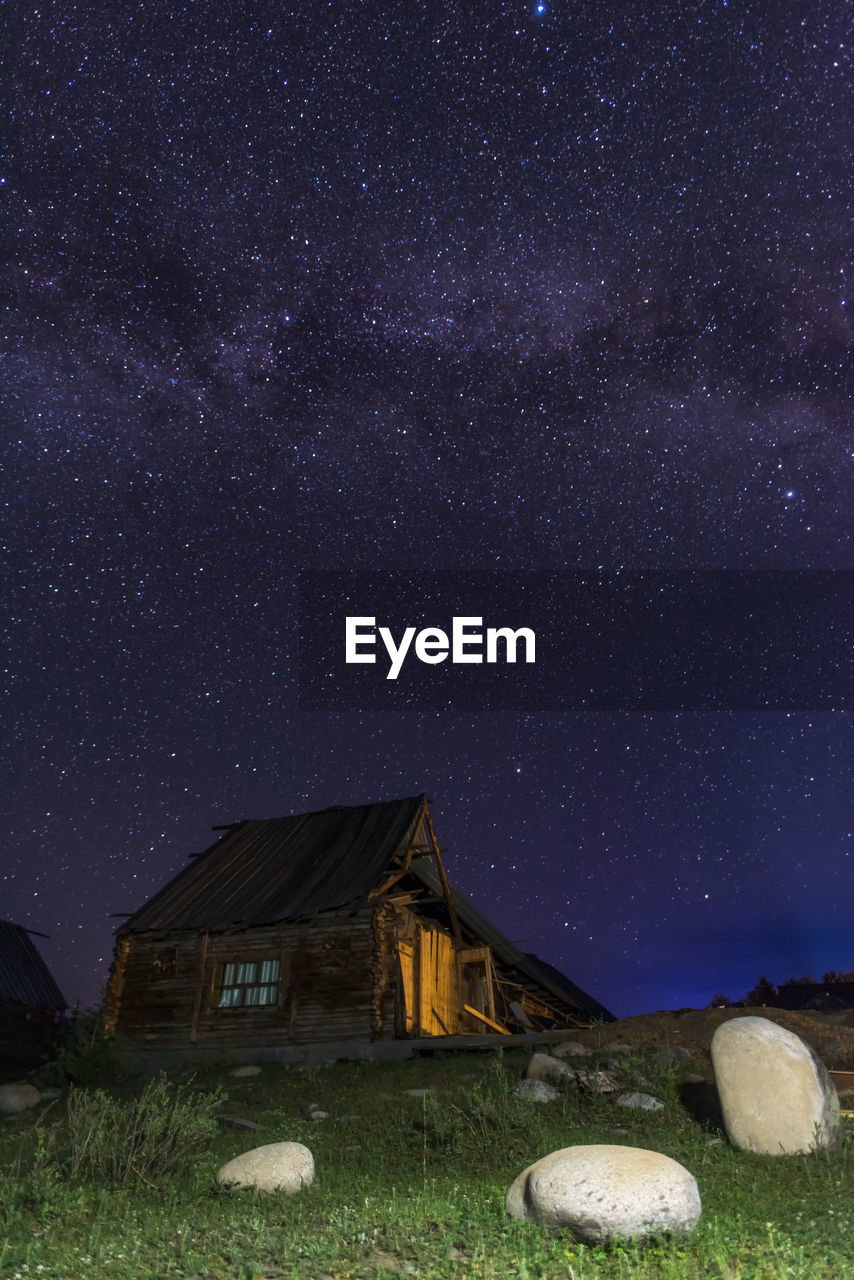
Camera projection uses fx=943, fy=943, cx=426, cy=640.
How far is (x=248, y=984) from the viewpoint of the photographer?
23.0m

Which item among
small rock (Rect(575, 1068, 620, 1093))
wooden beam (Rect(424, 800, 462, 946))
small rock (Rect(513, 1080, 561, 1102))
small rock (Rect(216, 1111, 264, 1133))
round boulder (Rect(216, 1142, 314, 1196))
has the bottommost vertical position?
small rock (Rect(216, 1111, 264, 1133))

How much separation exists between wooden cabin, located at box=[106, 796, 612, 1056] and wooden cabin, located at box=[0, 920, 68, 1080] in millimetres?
11705

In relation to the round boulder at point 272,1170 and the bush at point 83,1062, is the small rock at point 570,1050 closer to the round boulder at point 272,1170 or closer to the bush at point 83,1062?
the round boulder at point 272,1170

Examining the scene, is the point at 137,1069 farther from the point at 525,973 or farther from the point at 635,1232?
the point at 635,1232

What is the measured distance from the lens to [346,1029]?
70.8 ft

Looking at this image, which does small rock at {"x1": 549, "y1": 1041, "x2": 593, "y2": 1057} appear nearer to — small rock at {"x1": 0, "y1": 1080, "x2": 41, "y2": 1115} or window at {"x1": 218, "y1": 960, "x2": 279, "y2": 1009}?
window at {"x1": 218, "y1": 960, "x2": 279, "y2": 1009}

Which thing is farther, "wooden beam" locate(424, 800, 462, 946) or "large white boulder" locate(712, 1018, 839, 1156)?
"wooden beam" locate(424, 800, 462, 946)

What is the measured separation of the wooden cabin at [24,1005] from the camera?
33219 millimetres

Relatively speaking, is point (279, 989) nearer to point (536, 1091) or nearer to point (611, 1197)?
point (536, 1091)

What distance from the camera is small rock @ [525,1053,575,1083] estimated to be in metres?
14.3

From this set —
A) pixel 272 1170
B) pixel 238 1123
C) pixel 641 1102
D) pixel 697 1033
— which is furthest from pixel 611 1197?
pixel 697 1033

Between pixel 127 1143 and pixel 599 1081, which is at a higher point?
pixel 599 1081

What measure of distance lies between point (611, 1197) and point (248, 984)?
684 inches

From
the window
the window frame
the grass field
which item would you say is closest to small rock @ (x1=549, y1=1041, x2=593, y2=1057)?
the grass field
